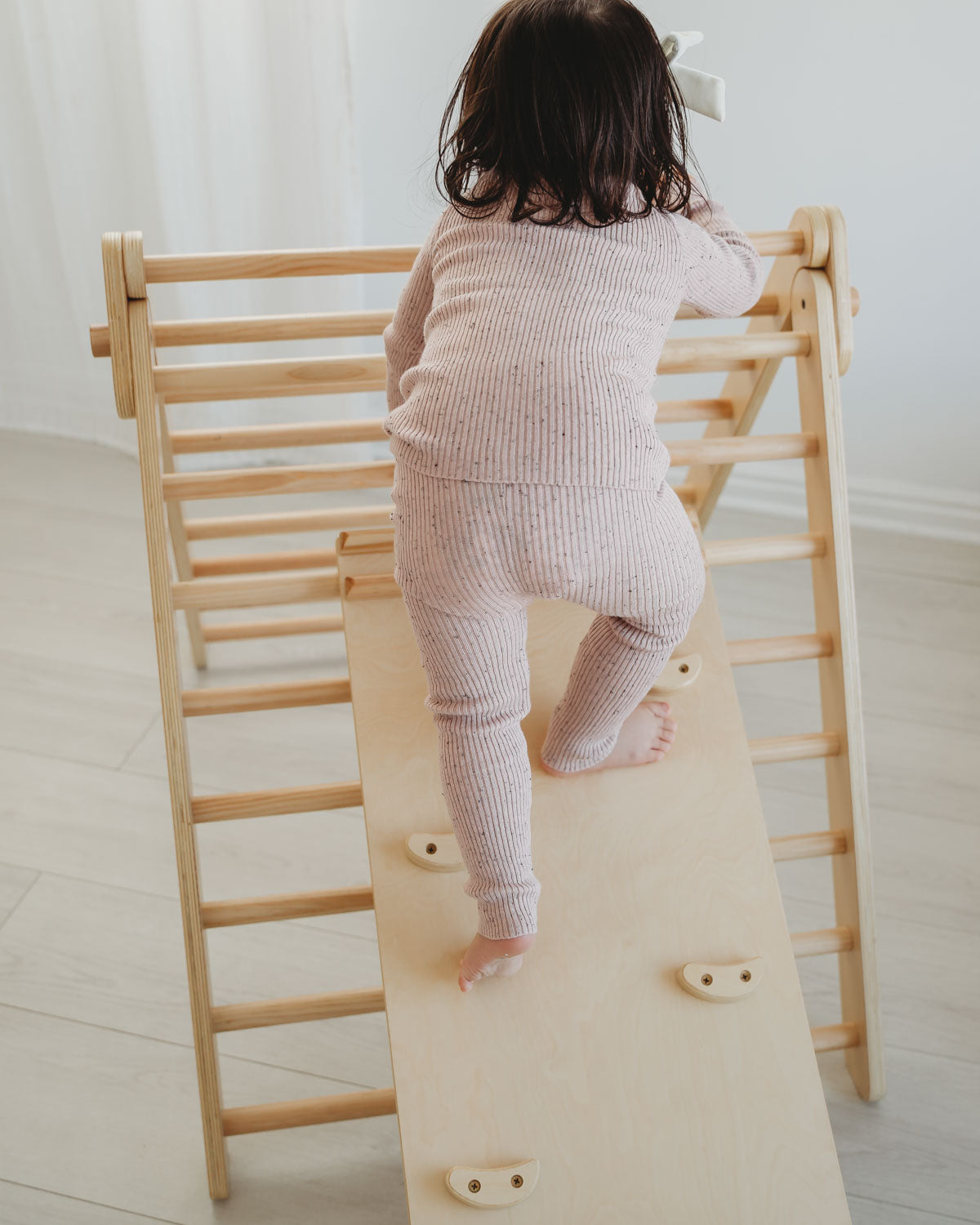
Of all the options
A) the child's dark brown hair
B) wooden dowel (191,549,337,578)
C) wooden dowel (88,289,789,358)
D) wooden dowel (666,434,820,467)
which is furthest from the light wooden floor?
the child's dark brown hair

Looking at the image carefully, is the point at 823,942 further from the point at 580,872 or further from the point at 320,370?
the point at 320,370

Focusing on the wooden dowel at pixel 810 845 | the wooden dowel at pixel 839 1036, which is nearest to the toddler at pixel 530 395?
the wooden dowel at pixel 810 845

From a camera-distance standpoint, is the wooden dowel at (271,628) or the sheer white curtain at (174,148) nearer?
the wooden dowel at (271,628)

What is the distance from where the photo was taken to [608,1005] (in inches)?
41.3

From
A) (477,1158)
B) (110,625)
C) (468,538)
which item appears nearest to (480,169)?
(468,538)

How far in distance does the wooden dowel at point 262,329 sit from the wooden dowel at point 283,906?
604mm

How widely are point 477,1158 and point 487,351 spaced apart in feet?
2.33

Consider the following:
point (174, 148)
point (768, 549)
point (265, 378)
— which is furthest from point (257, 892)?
point (174, 148)

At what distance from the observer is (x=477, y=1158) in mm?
970

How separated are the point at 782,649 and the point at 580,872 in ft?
1.27

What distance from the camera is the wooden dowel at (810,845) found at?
4.19 feet

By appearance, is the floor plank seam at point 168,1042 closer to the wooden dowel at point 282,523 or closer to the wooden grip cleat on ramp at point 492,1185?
the wooden grip cleat on ramp at point 492,1185

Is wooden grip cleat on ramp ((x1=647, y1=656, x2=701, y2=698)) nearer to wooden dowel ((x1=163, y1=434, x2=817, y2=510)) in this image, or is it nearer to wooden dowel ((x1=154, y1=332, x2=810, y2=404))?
wooden dowel ((x1=163, y1=434, x2=817, y2=510))

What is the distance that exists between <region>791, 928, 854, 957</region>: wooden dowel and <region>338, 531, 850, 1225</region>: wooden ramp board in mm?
181
